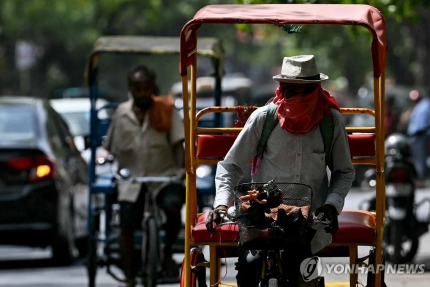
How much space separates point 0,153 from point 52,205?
728 mm

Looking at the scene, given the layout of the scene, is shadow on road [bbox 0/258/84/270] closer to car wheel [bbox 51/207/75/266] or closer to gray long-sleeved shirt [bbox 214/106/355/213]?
car wheel [bbox 51/207/75/266]

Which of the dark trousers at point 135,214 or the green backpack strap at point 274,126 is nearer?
the green backpack strap at point 274,126

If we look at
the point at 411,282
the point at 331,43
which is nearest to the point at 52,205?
the point at 411,282

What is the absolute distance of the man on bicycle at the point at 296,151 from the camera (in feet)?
19.2

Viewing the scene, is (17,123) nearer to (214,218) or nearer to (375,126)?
(375,126)

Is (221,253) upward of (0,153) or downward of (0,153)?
upward

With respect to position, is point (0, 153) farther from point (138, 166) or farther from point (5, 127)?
point (138, 166)

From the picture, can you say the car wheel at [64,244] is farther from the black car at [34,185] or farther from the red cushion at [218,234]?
the red cushion at [218,234]

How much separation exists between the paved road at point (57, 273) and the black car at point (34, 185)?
314mm

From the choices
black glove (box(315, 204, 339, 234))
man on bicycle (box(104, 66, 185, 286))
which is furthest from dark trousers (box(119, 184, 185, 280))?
black glove (box(315, 204, 339, 234))

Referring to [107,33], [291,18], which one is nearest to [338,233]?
[291,18]

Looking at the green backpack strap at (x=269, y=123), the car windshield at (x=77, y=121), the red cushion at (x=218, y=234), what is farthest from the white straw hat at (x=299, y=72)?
the car windshield at (x=77, y=121)

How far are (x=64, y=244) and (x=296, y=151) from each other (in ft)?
21.8

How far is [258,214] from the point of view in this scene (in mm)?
5465
